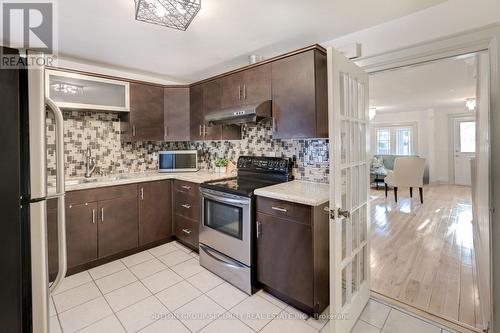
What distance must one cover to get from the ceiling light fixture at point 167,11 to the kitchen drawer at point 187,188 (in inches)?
65.6

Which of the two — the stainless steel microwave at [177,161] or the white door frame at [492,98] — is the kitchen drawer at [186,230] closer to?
the stainless steel microwave at [177,161]

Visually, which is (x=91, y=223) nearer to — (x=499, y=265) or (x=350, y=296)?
(x=350, y=296)

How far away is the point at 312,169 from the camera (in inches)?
96.5

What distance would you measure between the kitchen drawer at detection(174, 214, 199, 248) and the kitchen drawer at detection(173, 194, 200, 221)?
0.06 m

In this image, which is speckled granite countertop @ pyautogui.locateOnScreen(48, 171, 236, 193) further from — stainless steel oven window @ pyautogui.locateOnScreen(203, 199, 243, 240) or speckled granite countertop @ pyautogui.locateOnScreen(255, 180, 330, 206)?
speckled granite countertop @ pyautogui.locateOnScreen(255, 180, 330, 206)

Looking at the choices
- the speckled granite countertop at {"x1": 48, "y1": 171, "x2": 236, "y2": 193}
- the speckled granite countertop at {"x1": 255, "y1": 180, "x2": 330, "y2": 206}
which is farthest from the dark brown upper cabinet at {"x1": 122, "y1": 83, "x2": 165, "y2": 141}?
the speckled granite countertop at {"x1": 255, "y1": 180, "x2": 330, "y2": 206}

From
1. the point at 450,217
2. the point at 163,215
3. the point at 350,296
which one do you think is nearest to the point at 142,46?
the point at 163,215

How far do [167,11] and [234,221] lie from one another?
175 centimetres

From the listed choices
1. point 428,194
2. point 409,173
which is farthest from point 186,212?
point 428,194

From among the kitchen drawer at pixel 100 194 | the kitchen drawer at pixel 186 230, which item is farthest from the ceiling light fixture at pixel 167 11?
the kitchen drawer at pixel 186 230

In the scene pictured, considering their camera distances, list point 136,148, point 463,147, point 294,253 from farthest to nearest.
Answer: point 463,147 < point 136,148 < point 294,253

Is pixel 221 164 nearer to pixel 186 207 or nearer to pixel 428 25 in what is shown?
pixel 186 207

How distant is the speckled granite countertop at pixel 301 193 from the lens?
5.81ft

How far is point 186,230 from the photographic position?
299cm
